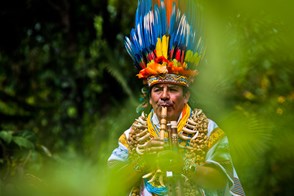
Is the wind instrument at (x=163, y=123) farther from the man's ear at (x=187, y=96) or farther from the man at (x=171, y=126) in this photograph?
the man's ear at (x=187, y=96)

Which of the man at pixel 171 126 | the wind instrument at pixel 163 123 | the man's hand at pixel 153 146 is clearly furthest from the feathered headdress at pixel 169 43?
the man's hand at pixel 153 146

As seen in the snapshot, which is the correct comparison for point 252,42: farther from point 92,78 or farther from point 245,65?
point 92,78

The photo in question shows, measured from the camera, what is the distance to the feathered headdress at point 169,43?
138 inches

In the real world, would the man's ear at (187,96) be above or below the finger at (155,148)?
above

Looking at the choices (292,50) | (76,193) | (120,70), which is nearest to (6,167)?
(120,70)

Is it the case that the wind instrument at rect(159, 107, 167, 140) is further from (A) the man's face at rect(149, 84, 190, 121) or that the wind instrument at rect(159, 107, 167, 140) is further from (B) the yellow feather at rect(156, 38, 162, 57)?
(B) the yellow feather at rect(156, 38, 162, 57)

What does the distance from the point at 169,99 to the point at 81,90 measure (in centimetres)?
465

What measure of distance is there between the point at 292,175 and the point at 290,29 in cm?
547

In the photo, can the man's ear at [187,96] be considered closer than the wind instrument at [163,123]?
No

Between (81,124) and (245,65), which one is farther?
(81,124)

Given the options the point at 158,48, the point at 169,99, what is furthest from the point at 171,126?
the point at 158,48

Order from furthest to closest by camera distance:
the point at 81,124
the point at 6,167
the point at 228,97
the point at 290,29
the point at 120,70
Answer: the point at 81,124, the point at 120,70, the point at 228,97, the point at 6,167, the point at 290,29

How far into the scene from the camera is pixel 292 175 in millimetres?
6535

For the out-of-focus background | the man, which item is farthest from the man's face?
the out-of-focus background
